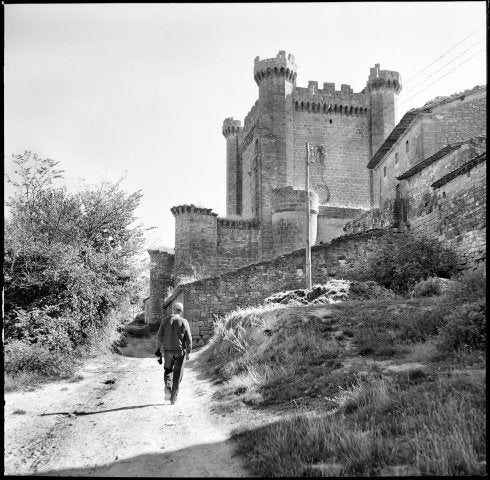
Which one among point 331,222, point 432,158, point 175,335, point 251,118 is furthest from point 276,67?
point 175,335

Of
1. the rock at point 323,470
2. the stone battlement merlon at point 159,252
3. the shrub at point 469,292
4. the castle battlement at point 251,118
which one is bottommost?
the rock at point 323,470

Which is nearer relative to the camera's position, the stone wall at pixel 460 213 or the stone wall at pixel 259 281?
the stone wall at pixel 460 213

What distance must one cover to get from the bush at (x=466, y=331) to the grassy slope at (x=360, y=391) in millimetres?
102

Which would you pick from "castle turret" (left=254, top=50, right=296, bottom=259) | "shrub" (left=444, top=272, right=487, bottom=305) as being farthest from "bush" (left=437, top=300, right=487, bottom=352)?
"castle turret" (left=254, top=50, right=296, bottom=259)

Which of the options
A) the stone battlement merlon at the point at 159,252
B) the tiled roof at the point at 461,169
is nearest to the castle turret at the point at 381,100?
the stone battlement merlon at the point at 159,252

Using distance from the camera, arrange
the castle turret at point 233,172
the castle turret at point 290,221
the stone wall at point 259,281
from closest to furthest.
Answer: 1. the stone wall at point 259,281
2. the castle turret at point 290,221
3. the castle turret at point 233,172

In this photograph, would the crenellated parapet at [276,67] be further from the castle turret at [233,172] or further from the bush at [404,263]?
the bush at [404,263]

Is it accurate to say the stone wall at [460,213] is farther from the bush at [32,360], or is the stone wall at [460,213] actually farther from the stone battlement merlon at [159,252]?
the stone battlement merlon at [159,252]

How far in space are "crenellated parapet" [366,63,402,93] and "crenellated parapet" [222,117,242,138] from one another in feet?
38.0

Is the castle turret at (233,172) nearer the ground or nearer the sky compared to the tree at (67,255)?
nearer the sky

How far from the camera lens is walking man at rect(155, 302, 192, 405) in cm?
896

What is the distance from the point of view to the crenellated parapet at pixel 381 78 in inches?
1542

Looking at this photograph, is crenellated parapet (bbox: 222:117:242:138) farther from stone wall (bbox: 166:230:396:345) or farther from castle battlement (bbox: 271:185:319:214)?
stone wall (bbox: 166:230:396:345)

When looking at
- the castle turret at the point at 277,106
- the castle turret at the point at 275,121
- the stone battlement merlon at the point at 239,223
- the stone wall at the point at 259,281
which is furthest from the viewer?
the castle turret at the point at 277,106
